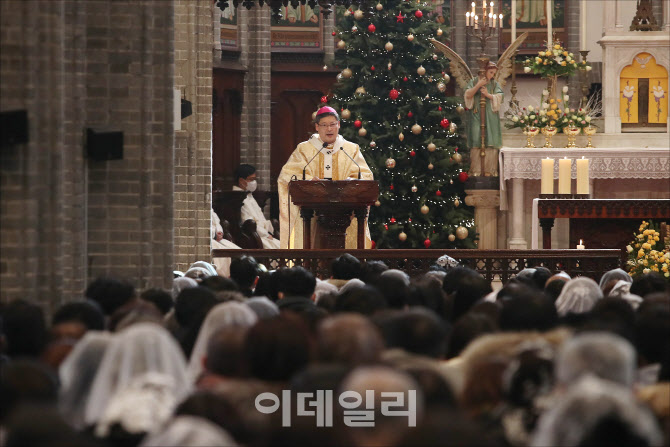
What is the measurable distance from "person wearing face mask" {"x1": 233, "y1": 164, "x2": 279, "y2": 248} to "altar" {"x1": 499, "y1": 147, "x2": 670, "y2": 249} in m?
4.01

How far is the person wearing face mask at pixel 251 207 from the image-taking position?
70.9ft

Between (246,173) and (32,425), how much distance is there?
18.7 metres

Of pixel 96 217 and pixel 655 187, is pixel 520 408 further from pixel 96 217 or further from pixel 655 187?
pixel 655 187

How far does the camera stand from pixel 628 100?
2092 cm

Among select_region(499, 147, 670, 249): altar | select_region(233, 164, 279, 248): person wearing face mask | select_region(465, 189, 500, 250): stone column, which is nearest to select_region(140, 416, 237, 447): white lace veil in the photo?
select_region(499, 147, 670, 249): altar

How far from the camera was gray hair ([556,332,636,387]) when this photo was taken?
3.91 meters

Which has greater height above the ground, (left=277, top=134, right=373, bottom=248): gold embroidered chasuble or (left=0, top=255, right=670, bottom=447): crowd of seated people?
(left=277, top=134, right=373, bottom=248): gold embroidered chasuble

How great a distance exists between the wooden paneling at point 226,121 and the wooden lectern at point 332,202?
8438 millimetres

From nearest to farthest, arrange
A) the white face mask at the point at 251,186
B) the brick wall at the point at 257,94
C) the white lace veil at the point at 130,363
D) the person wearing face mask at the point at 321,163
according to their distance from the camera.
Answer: the white lace veil at the point at 130,363 → the person wearing face mask at the point at 321,163 → the white face mask at the point at 251,186 → the brick wall at the point at 257,94

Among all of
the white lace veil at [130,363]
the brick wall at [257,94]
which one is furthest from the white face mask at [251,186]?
the white lace veil at [130,363]

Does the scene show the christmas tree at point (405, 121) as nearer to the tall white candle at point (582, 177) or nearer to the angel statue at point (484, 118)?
the angel statue at point (484, 118)

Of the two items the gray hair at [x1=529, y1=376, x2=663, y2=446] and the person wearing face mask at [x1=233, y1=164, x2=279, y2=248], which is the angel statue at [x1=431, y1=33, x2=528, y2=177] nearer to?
the person wearing face mask at [x1=233, y1=164, x2=279, y2=248]

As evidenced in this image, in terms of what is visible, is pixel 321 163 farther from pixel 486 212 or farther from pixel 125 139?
pixel 125 139

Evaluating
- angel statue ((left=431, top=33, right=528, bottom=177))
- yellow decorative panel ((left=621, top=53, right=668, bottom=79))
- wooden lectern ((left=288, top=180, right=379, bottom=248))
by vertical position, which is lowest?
wooden lectern ((left=288, top=180, right=379, bottom=248))
